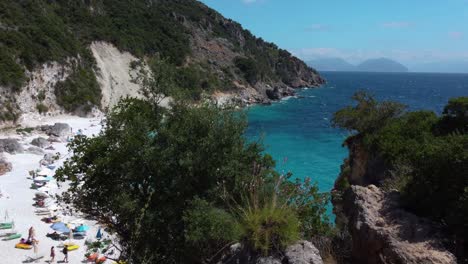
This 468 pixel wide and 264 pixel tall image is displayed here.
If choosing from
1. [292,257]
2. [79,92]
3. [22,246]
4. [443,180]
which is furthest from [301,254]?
[79,92]

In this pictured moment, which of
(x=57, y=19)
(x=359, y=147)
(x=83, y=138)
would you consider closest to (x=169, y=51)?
(x=57, y=19)

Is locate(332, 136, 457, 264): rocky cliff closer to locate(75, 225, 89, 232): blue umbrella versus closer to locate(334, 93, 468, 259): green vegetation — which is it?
locate(334, 93, 468, 259): green vegetation

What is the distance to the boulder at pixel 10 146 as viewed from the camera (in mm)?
33906

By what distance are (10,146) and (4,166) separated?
4729 millimetres

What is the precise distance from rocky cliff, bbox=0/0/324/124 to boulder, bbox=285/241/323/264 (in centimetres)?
658

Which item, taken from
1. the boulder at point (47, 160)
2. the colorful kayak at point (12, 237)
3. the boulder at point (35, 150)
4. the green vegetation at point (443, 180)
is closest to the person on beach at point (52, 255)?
the colorful kayak at point (12, 237)

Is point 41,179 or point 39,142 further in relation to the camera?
point 39,142

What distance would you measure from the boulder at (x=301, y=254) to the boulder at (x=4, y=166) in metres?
29.9

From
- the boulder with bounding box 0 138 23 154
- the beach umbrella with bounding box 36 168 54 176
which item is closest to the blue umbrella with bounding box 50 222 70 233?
the beach umbrella with bounding box 36 168 54 176

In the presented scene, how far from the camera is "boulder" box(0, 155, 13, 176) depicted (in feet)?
97.1

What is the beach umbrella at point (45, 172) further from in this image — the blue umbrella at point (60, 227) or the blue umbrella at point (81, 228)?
the blue umbrella at point (81, 228)

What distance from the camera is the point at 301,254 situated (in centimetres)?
552

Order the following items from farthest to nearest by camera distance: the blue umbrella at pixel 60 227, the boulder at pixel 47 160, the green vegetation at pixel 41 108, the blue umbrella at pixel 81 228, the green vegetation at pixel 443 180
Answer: the green vegetation at pixel 41 108
the boulder at pixel 47 160
the blue umbrella at pixel 81 228
the blue umbrella at pixel 60 227
the green vegetation at pixel 443 180

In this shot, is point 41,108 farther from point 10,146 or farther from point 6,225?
point 6,225
